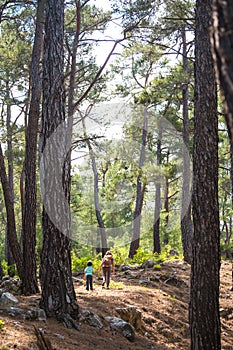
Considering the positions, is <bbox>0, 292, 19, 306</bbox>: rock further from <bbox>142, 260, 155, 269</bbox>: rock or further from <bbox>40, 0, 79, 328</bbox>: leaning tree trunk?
<bbox>142, 260, 155, 269</bbox>: rock

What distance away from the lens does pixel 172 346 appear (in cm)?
839

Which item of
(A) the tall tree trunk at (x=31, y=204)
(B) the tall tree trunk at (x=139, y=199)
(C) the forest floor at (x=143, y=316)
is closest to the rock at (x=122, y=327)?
(C) the forest floor at (x=143, y=316)

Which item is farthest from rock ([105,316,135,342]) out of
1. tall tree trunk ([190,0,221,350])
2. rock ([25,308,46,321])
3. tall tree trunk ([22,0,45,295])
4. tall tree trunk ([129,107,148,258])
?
tall tree trunk ([129,107,148,258])

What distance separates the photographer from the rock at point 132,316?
8.41 meters

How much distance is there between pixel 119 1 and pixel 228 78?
12.4 metres

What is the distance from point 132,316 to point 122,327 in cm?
83

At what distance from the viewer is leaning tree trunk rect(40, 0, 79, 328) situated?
22.8 feet

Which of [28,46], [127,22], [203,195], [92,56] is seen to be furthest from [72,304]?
[92,56]

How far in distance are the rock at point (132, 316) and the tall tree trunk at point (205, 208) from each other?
112 inches

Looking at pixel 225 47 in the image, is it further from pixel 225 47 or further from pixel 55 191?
pixel 55 191

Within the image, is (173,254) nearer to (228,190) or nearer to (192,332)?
(228,190)

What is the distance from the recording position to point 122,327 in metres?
7.72

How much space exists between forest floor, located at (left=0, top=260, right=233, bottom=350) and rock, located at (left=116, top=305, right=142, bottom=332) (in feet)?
0.41

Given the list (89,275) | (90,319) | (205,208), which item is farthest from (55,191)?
(89,275)
